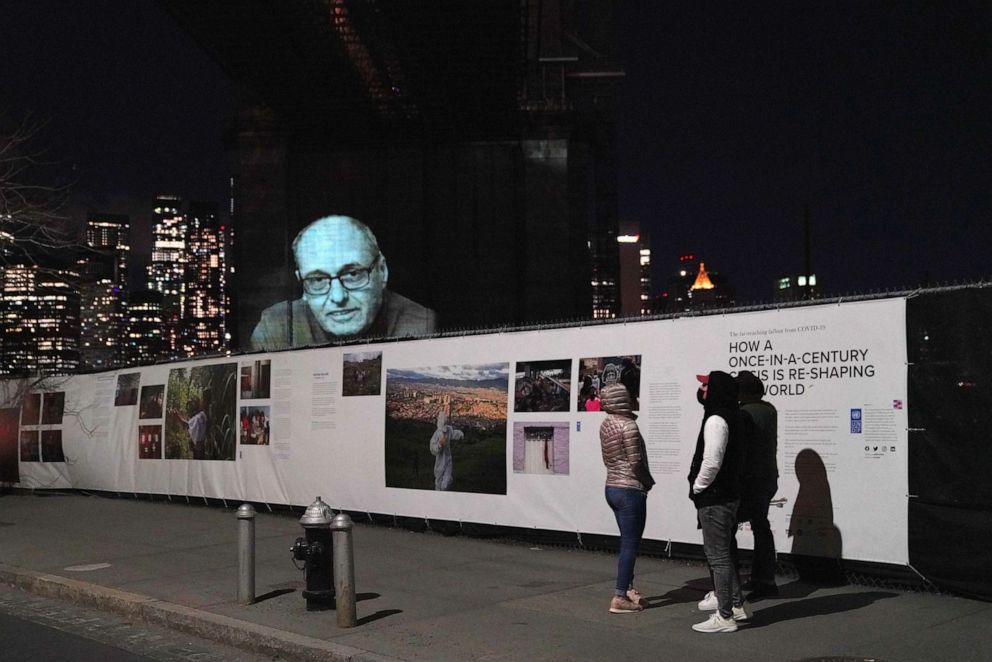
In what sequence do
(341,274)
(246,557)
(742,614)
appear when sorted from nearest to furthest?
1. (742,614)
2. (246,557)
3. (341,274)

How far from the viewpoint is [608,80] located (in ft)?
169

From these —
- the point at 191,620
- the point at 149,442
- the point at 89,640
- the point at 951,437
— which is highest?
the point at 951,437

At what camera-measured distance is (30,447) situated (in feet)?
69.1

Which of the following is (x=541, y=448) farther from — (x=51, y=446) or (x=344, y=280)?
(x=344, y=280)

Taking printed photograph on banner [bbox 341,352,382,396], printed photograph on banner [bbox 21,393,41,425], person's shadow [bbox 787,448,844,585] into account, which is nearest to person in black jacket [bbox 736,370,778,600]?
person's shadow [bbox 787,448,844,585]

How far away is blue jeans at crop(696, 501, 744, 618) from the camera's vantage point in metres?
7.29

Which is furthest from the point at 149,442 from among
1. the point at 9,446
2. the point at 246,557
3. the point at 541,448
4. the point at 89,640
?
the point at 89,640

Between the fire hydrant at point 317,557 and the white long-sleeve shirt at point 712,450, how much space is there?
318 centimetres

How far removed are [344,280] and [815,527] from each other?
112 feet

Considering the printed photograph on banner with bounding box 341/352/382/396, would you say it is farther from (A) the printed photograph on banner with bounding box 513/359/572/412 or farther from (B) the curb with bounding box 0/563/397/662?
(B) the curb with bounding box 0/563/397/662

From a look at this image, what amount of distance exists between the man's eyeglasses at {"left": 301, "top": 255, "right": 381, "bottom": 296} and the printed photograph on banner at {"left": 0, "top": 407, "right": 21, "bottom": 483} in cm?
2076

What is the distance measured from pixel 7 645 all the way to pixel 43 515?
366 inches

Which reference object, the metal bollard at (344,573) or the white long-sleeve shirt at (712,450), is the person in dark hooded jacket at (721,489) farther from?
the metal bollard at (344,573)

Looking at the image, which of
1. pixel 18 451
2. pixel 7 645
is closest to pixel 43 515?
pixel 18 451
